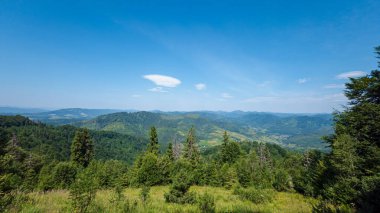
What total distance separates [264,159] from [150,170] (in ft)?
192

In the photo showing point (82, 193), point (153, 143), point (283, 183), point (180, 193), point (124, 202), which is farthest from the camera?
point (153, 143)

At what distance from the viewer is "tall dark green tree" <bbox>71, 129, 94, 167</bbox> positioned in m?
39.0

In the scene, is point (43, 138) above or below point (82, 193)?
below

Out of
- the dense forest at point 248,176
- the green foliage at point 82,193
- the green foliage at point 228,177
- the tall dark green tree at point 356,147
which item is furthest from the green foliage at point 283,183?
the green foliage at point 82,193

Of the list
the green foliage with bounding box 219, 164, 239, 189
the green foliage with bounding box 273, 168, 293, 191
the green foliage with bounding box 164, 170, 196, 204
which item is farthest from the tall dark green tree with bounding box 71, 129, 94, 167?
the green foliage with bounding box 273, 168, 293, 191

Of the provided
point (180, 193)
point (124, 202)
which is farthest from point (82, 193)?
point (180, 193)

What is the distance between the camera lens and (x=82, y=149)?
40.3m

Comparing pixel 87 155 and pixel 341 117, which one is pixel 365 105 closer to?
pixel 341 117

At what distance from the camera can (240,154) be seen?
5006cm

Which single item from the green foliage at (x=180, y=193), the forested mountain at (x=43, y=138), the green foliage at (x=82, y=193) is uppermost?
the green foliage at (x=82, y=193)

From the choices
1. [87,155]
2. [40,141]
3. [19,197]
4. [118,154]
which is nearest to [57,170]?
[87,155]

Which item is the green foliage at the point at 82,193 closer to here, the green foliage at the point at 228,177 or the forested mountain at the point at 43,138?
the green foliage at the point at 228,177

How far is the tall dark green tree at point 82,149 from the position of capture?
3900cm

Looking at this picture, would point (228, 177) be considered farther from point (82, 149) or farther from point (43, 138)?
point (43, 138)
